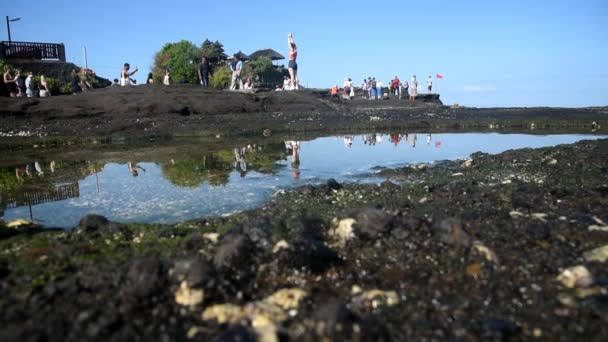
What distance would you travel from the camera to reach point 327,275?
3.14 m

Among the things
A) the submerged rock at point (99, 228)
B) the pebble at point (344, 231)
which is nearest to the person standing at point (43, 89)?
the submerged rock at point (99, 228)

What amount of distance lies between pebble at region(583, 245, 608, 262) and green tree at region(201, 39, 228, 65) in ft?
164

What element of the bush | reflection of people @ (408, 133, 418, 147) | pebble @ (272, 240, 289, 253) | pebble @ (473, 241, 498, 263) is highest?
the bush

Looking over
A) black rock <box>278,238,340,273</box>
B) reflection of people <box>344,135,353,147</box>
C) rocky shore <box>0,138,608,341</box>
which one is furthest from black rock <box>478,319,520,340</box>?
reflection of people <box>344,135,353,147</box>

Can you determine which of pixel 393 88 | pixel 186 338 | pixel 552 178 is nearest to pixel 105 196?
pixel 186 338

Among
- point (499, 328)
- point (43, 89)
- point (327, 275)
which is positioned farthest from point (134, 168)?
point (43, 89)

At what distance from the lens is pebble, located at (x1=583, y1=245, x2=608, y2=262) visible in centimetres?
319

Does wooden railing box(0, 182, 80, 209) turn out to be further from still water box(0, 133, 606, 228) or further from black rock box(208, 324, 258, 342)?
black rock box(208, 324, 258, 342)

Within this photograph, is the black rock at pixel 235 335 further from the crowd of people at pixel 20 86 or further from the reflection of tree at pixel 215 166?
the crowd of people at pixel 20 86

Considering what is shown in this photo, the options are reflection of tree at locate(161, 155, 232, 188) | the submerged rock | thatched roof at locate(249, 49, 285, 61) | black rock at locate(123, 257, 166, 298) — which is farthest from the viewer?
thatched roof at locate(249, 49, 285, 61)

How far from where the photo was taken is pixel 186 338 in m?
2.39

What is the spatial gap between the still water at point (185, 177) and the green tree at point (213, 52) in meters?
42.6

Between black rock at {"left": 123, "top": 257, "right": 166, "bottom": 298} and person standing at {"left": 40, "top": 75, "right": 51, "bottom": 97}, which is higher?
person standing at {"left": 40, "top": 75, "right": 51, "bottom": 97}

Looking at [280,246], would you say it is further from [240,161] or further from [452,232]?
[240,161]
